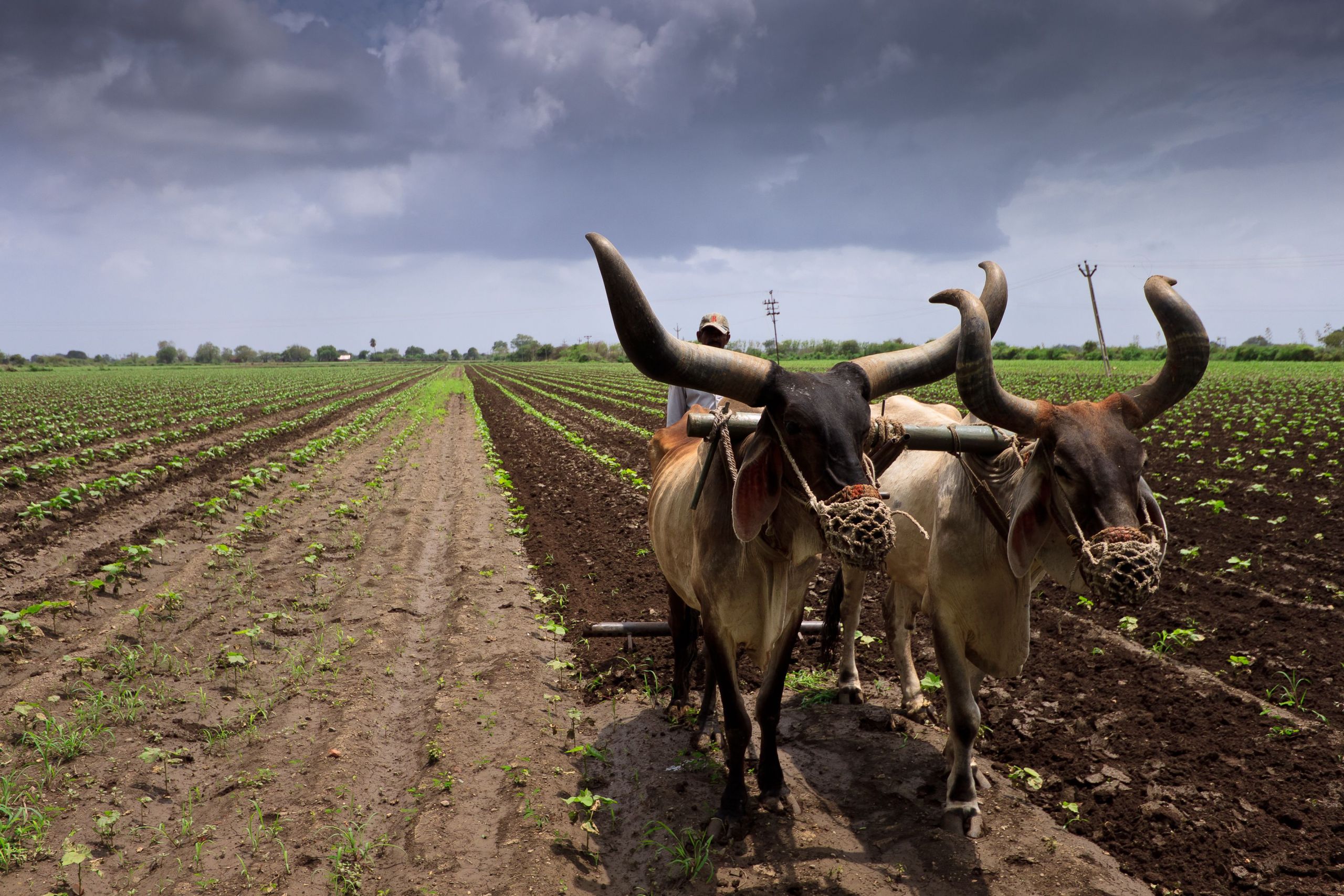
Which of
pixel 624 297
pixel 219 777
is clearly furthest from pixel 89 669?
pixel 624 297

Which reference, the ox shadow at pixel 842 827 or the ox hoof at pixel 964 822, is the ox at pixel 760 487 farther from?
the ox hoof at pixel 964 822

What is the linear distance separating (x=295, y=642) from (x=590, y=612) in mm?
2730

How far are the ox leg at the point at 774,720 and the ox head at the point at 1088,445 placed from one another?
1.29m

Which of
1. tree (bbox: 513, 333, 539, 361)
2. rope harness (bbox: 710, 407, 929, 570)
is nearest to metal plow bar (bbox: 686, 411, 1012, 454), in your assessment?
rope harness (bbox: 710, 407, 929, 570)

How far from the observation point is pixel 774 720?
4.27 m

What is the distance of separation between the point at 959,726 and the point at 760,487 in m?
1.86

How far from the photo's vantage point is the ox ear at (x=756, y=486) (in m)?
3.48

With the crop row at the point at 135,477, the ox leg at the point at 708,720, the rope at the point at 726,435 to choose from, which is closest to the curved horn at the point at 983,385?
the rope at the point at 726,435

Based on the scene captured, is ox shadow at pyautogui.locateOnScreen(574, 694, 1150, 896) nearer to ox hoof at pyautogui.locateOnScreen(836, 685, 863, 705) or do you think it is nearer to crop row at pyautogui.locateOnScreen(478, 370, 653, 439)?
ox hoof at pyautogui.locateOnScreen(836, 685, 863, 705)

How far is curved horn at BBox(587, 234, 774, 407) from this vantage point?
10.2 ft

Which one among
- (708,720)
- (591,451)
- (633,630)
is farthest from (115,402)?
(708,720)

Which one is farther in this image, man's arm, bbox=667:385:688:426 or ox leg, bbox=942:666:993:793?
man's arm, bbox=667:385:688:426

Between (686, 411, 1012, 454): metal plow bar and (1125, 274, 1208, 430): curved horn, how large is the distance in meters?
0.62

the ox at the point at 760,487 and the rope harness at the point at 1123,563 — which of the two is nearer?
the rope harness at the point at 1123,563
